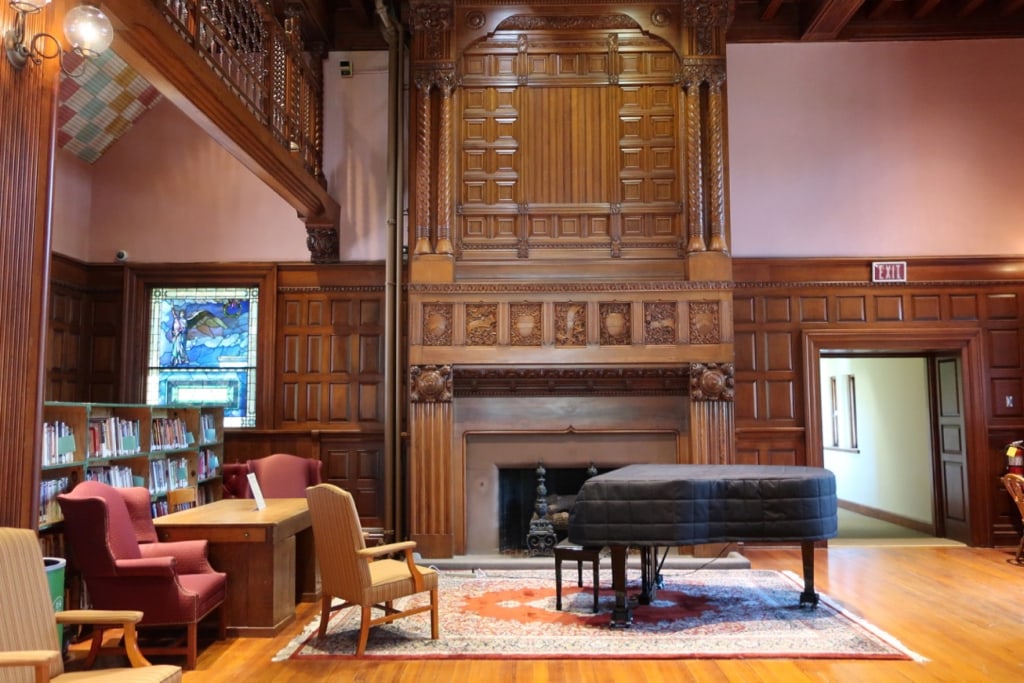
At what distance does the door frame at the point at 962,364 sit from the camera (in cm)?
796

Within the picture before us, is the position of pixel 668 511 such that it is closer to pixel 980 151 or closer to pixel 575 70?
pixel 575 70

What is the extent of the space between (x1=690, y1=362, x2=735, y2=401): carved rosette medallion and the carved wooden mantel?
1 cm

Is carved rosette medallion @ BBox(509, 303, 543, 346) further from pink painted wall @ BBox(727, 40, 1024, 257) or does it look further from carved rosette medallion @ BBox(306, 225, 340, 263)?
pink painted wall @ BBox(727, 40, 1024, 257)

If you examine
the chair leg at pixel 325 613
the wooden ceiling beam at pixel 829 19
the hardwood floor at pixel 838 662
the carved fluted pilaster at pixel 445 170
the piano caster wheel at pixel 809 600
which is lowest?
the hardwood floor at pixel 838 662

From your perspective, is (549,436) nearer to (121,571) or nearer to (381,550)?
(381,550)

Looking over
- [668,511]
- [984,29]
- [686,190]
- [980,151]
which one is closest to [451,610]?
[668,511]

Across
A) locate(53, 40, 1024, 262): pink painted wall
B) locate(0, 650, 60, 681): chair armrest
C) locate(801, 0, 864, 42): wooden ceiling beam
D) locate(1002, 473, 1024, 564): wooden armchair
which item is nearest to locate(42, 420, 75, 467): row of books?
→ locate(0, 650, 60, 681): chair armrest

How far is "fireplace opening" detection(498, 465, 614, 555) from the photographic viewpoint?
24.5 feet

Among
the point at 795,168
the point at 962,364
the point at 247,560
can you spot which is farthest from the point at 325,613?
the point at 962,364

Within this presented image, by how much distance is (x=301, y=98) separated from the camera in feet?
24.5

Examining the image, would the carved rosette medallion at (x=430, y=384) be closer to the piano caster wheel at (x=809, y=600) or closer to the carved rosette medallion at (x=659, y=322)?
the carved rosette medallion at (x=659, y=322)

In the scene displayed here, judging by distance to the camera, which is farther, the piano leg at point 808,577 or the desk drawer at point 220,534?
the piano leg at point 808,577

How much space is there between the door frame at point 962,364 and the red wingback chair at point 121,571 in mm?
5934

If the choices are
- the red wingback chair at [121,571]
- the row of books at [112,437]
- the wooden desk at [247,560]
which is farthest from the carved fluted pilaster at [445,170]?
the red wingback chair at [121,571]
